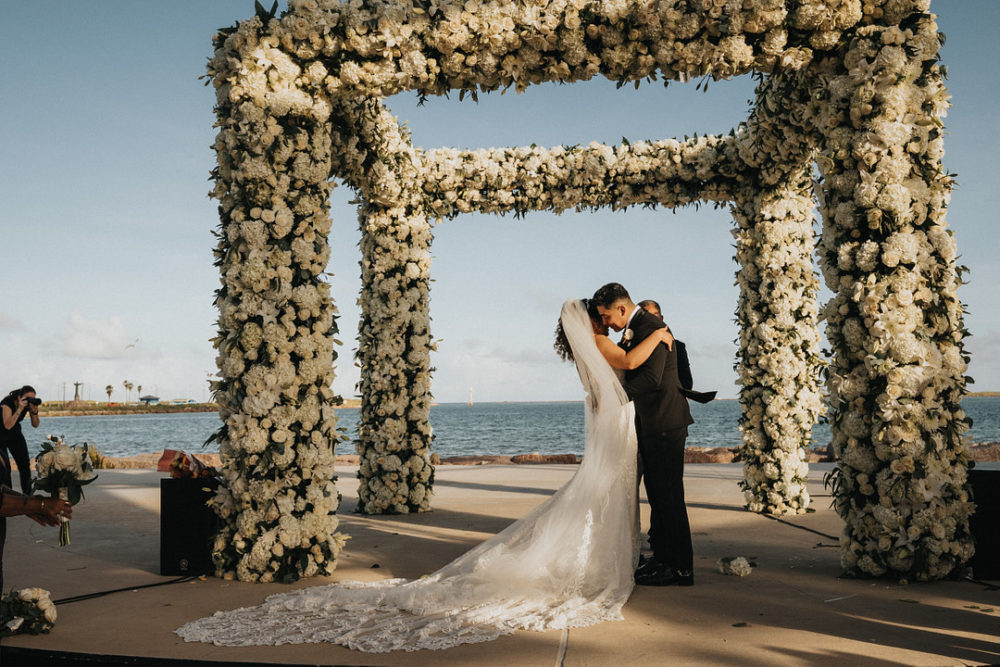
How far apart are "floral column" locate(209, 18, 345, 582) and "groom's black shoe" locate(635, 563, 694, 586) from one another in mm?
2451

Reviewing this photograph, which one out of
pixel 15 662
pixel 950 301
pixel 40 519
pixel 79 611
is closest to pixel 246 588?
pixel 79 611

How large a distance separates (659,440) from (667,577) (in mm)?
1006

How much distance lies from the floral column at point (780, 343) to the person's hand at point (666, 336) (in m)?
3.44

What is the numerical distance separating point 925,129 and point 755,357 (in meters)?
3.79

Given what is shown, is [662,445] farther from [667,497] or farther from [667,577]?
[667,577]

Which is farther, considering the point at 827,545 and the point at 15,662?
the point at 827,545

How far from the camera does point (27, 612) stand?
3.88 m

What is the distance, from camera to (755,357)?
27.7 ft

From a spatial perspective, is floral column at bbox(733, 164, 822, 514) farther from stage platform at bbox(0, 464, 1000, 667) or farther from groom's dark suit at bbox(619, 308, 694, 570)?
groom's dark suit at bbox(619, 308, 694, 570)

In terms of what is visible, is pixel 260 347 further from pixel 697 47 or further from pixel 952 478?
pixel 952 478

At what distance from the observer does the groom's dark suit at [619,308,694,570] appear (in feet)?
16.9

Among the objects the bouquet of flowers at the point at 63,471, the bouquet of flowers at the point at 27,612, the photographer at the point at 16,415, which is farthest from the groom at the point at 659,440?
the photographer at the point at 16,415

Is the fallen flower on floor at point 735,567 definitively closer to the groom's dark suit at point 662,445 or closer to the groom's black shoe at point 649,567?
the groom's dark suit at point 662,445

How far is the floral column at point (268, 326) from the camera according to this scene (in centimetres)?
529
